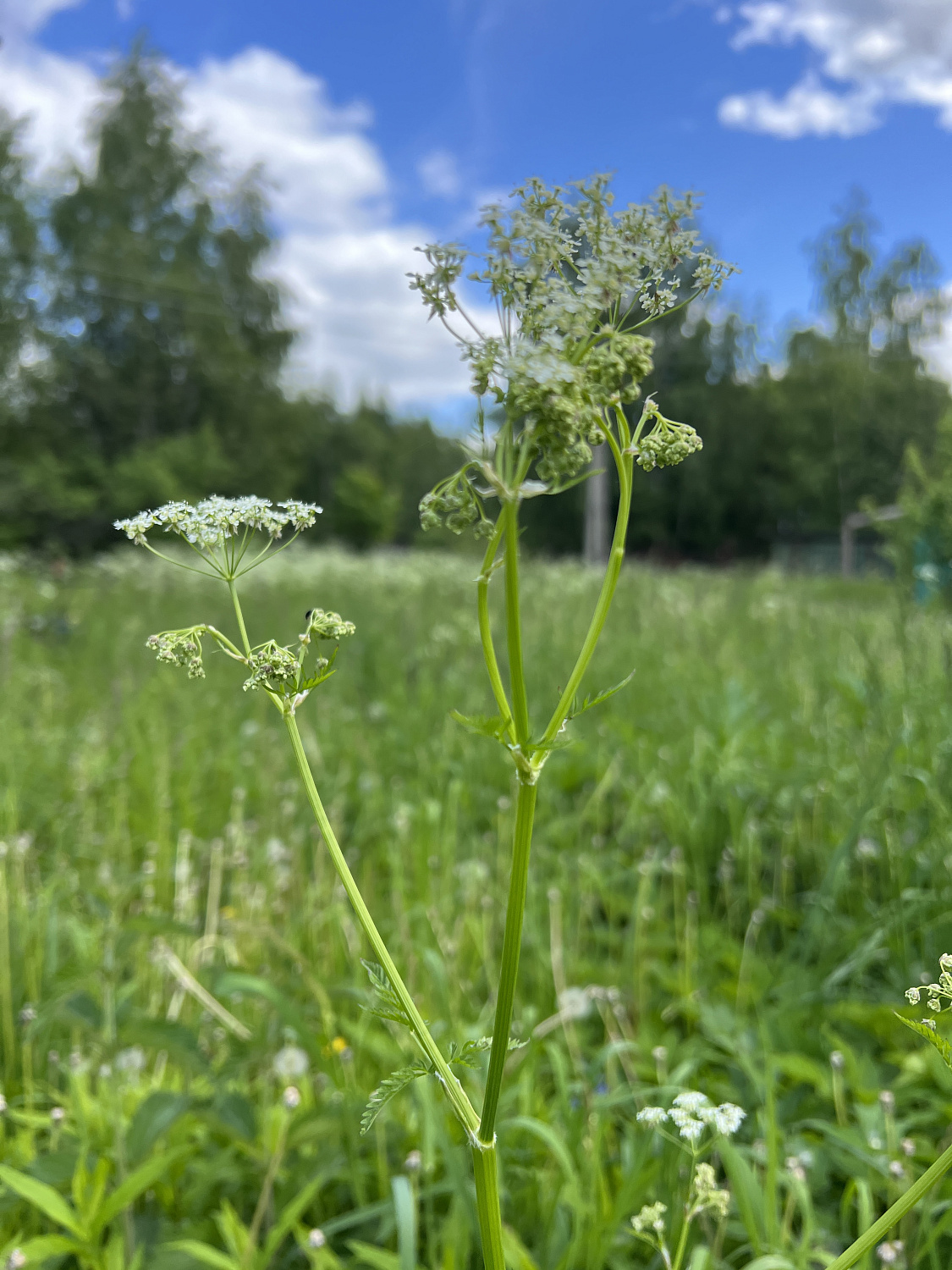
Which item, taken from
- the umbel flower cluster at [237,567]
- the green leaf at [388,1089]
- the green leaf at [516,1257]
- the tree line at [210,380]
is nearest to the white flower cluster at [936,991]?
the green leaf at [388,1089]

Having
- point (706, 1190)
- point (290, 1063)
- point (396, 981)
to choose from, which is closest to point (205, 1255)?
point (290, 1063)

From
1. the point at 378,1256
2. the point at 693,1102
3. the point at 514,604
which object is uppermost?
the point at 514,604

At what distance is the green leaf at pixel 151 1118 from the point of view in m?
1.45

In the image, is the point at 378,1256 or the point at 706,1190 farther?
the point at 378,1256

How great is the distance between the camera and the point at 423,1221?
157cm

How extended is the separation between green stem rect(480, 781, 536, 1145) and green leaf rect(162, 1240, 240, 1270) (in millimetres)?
803

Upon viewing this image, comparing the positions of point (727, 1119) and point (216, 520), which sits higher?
point (216, 520)

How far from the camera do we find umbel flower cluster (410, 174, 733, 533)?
0.63 metres

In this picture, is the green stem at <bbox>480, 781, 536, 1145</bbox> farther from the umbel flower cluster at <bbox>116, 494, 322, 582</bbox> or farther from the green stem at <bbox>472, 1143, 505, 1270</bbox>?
the umbel flower cluster at <bbox>116, 494, 322, 582</bbox>

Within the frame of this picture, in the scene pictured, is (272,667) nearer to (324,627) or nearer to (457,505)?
(324,627)

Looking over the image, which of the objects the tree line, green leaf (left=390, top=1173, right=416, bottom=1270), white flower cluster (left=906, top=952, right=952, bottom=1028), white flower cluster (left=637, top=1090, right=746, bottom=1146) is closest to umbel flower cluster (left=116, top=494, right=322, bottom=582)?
white flower cluster (left=906, top=952, right=952, bottom=1028)

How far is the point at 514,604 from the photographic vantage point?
63cm

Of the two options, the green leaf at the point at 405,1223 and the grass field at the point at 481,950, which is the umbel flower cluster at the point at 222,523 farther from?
the green leaf at the point at 405,1223

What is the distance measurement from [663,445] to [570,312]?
0.15 meters
